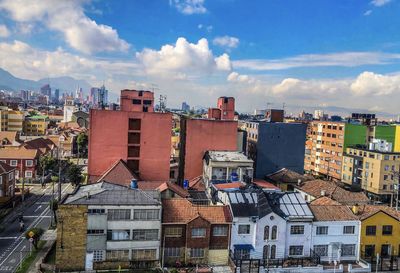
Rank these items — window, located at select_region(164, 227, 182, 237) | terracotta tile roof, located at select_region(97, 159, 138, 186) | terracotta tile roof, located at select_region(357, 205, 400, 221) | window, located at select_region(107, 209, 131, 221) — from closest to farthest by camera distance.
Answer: window, located at select_region(107, 209, 131, 221), window, located at select_region(164, 227, 182, 237), terracotta tile roof, located at select_region(357, 205, 400, 221), terracotta tile roof, located at select_region(97, 159, 138, 186)

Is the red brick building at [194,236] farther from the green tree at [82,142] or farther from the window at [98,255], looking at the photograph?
the green tree at [82,142]

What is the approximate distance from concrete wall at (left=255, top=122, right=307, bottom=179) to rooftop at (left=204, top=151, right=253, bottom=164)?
1329 centimetres

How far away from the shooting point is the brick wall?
41.8 meters

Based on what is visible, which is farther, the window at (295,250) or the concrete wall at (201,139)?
the concrete wall at (201,139)

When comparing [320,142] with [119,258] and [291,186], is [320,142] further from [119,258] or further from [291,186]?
[119,258]

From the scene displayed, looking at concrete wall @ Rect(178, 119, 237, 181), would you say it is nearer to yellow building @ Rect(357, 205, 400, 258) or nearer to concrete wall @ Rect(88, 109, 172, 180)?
concrete wall @ Rect(88, 109, 172, 180)

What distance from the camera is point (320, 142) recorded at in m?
115

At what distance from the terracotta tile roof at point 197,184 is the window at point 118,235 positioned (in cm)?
2511

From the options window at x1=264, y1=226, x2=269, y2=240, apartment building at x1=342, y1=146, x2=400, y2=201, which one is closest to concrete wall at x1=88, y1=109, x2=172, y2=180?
window at x1=264, y1=226, x2=269, y2=240

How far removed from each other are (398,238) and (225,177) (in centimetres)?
Result: 2835

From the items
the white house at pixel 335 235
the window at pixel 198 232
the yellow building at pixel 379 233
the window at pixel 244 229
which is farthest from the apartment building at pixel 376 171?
the window at pixel 198 232

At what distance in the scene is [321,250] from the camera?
48000 millimetres

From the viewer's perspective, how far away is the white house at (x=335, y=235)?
47.8 metres

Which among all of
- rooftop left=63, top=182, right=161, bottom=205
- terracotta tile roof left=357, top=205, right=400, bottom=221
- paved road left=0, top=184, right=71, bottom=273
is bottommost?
paved road left=0, top=184, right=71, bottom=273
